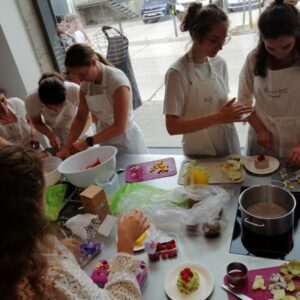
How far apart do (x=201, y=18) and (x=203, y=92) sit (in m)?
0.32

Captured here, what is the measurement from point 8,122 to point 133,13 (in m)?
1.25

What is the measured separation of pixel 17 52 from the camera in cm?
247

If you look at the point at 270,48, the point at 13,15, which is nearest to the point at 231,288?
the point at 270,48

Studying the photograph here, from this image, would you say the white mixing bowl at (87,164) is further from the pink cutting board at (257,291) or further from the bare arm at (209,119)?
the pink cutting board at (257,291)

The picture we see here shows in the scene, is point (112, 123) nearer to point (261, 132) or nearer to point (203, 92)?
point (203, 92)

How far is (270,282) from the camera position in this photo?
32.6 inches

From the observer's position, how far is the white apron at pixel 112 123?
5.61 ft

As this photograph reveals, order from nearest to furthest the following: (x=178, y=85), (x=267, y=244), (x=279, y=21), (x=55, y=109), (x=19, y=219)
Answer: (x=19, y=219), (x=267, y=244), (x=279, y=21), (x=178, y=85), (x=55, y=109)

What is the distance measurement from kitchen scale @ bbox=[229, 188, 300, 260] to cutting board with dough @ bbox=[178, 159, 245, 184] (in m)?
0.27

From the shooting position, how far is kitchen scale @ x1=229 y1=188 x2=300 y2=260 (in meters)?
0.92

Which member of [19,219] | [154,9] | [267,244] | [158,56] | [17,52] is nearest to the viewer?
[19,219]

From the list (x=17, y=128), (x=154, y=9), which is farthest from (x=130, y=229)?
(x=154, y=9)

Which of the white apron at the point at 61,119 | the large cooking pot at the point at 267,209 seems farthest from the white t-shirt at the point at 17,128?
the large cooking pot at the point at 267,209

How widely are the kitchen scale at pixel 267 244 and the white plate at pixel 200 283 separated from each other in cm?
12
